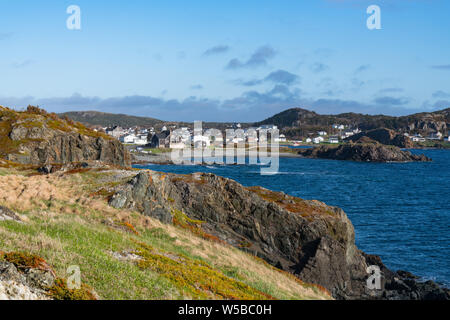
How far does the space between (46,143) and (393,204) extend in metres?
72.5

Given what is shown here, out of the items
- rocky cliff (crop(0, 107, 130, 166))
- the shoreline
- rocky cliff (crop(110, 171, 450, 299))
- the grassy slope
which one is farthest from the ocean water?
rocky cliff (crop(0, 107, 130, 166))

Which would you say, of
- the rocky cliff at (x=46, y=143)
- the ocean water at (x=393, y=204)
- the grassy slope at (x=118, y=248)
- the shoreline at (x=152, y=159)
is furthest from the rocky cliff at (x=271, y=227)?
the shoreline at (x=152, y=159)

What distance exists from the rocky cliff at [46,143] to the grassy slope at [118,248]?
4916cm

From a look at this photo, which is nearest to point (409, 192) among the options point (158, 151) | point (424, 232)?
point (424, 232)

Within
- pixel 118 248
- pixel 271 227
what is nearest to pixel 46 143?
pixel 271 227

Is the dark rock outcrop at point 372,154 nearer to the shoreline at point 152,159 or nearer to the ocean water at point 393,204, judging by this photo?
the ocean water at point 393,204

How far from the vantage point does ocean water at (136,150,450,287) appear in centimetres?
4753

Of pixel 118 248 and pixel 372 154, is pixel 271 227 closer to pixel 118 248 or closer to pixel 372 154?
pixel 118 248

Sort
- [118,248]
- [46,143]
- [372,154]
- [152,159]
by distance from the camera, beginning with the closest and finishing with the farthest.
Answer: [118,248] → [46,143] → [152,159] → [372,154]

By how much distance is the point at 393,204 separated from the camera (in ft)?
265

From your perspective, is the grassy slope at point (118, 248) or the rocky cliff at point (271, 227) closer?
the grassy slope at point (118, 248)

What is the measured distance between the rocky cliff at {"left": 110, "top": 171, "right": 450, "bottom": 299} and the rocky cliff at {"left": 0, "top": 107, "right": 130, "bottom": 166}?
4699cm

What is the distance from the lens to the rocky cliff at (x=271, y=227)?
102 ft
